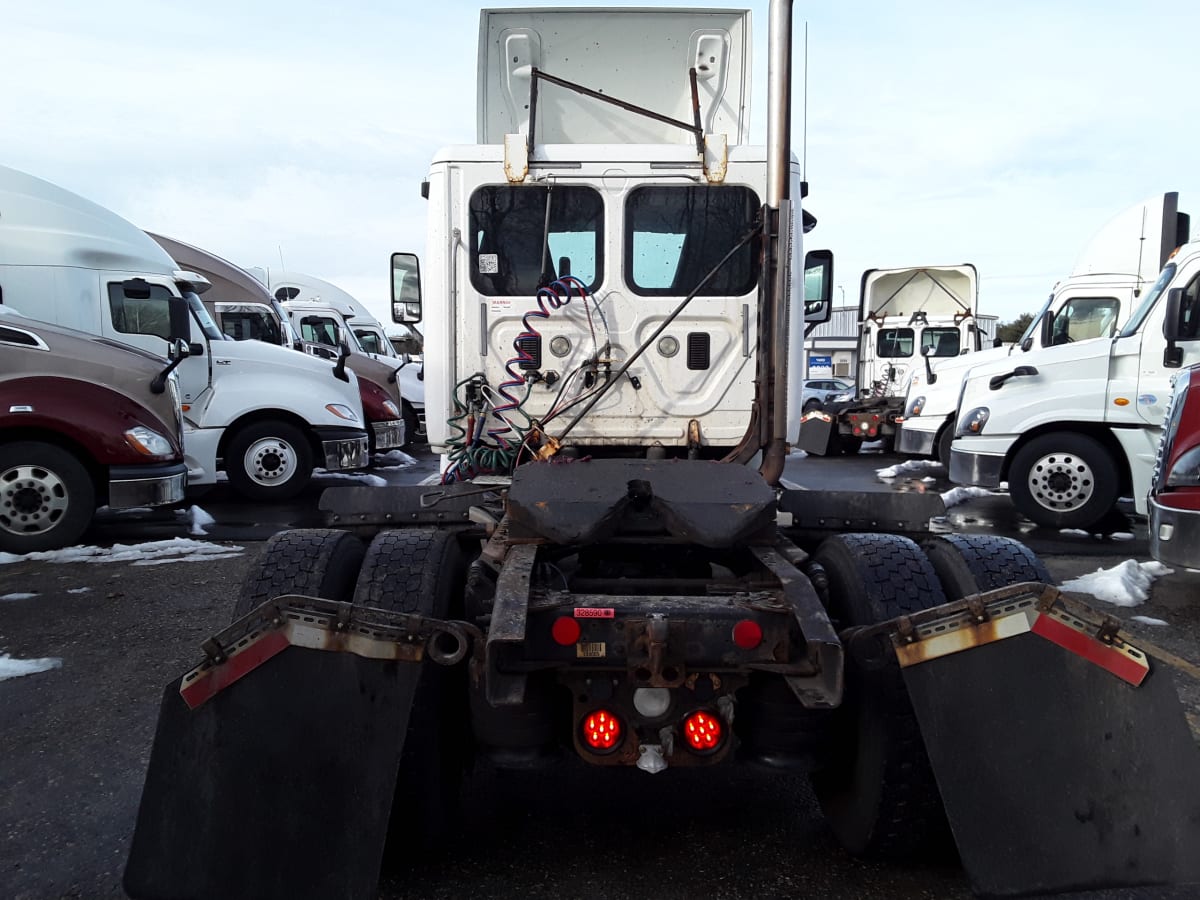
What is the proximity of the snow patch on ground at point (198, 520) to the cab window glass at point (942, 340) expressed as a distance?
13.5m

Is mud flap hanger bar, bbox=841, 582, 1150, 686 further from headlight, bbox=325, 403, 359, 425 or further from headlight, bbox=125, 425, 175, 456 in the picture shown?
headlight, bbox=325, 403, 359, 425

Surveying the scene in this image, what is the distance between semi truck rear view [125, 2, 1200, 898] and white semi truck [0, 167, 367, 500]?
561 centimetres

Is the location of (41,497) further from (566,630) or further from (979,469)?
(979,469)

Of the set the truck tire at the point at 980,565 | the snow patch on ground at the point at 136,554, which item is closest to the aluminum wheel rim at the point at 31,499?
the snow patch on ground at the point at 136,554

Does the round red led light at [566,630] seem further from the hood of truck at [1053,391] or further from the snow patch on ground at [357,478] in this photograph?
the snow patch on ground at [357,478]

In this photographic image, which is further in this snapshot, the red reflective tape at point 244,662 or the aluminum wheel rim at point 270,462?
the aluminum wheel rim at point 270,462

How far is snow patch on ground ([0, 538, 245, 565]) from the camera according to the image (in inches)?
273

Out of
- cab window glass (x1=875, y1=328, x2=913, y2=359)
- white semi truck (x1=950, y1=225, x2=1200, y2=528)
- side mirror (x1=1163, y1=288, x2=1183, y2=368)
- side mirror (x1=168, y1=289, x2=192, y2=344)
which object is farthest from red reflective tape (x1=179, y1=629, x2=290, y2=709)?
cab window glass (x1=875, y1=328, x2=913, y2=359)

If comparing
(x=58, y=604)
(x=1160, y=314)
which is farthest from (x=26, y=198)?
(x=1160, y=314)

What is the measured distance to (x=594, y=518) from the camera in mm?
2873

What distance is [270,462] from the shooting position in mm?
10008

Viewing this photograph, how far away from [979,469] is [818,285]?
462 centimetres

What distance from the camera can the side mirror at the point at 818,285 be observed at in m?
4.88

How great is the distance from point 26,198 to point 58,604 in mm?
5325
